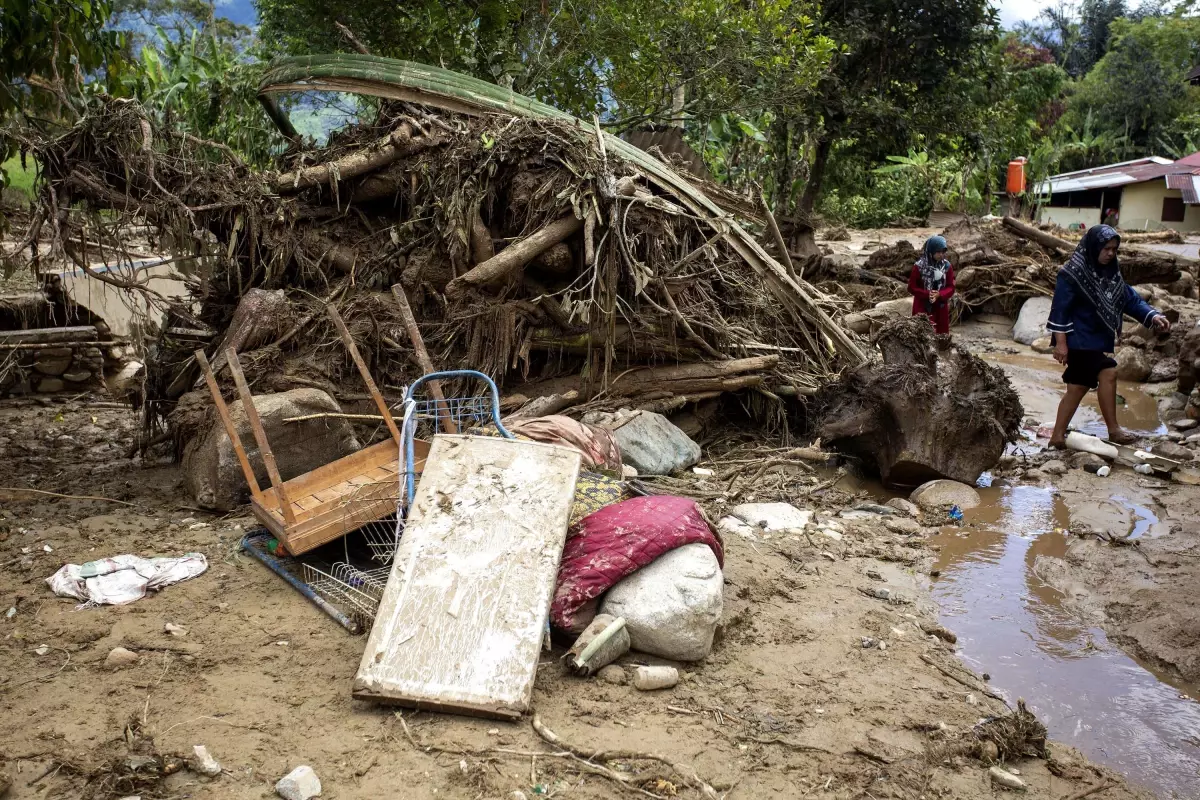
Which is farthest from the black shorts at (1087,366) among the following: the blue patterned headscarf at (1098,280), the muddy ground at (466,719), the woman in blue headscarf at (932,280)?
the muddy ground at (466,719)

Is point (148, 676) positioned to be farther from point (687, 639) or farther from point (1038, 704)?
point (1038, 704)

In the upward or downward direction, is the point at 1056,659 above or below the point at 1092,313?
below

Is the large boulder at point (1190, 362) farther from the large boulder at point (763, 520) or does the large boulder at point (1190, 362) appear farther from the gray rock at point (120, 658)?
the gray rock at point (120, 658)

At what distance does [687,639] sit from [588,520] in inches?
27.9

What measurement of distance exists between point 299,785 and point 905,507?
13.6ft

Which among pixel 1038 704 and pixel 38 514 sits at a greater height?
pixel 38 514

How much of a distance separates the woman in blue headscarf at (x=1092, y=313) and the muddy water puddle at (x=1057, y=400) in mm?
849

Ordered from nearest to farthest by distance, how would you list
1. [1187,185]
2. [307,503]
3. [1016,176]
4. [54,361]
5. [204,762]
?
1. [204,762]
2. [307,503]
3. [54,361]
4. [1187,185]
5. [1016,176]

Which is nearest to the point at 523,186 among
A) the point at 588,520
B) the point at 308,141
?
the point at 308,141

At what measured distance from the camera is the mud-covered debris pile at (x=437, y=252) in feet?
19.0

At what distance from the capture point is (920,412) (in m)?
5.87

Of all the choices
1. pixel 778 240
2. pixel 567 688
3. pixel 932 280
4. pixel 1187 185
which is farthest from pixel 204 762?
pixel 1187 185

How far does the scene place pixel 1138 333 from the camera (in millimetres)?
10305

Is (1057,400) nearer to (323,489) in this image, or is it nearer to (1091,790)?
(1091,790)
